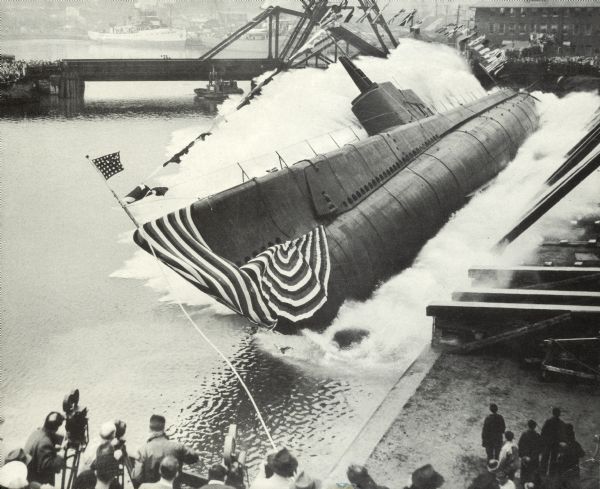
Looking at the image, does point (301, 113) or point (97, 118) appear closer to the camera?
point (301, 113)

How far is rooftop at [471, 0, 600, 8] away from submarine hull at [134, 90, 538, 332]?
3028cm

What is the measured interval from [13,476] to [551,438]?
581 cm

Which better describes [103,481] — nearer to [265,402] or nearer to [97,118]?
[265,402]

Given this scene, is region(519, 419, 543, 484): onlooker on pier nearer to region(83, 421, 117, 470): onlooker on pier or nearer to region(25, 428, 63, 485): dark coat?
region(83, 421, 117, 470): onlooker on pier

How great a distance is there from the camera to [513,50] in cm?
7106

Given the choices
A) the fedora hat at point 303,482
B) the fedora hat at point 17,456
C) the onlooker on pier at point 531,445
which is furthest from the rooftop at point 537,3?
the fedora hat at point 17,456

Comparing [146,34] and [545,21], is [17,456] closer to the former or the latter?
[545,21]

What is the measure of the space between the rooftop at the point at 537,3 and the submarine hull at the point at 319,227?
3028 centimetres

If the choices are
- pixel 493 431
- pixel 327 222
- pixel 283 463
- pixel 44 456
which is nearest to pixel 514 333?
pixel 493 431

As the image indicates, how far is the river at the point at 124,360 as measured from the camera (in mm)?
10641

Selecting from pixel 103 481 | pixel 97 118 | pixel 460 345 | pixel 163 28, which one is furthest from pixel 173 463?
pixel 163 28

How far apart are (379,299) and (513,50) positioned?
214 ft

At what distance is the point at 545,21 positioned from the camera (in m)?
59.3

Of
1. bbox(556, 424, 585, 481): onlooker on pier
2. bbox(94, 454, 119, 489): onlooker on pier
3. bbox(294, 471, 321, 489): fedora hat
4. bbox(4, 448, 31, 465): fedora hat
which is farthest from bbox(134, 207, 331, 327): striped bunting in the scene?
bbox(556, 424, 585, 481): onlooker on pier
